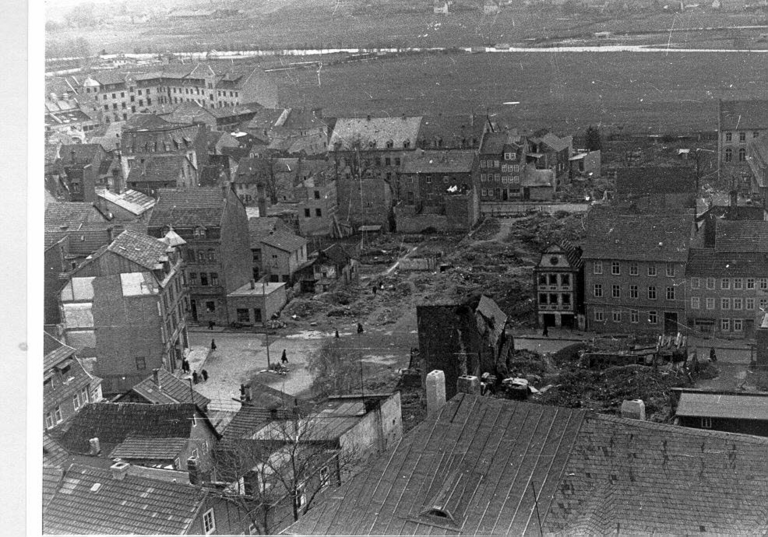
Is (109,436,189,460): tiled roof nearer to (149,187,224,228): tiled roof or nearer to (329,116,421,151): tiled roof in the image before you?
(149,187,224,228): tiled roof

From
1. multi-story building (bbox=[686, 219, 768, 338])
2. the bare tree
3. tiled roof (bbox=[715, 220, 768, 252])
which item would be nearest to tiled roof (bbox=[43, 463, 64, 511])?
the bare tree

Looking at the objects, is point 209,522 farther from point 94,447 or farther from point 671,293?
point 671,293

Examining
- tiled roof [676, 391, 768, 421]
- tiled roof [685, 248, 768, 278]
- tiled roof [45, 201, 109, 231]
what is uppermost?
tiled roof [45, 201, 109, 231]

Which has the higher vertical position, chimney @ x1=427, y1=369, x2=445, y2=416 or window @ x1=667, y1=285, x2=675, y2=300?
window @ x1=667, y1=285, x2=675, y2=300

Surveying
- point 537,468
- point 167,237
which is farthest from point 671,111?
point 537,468

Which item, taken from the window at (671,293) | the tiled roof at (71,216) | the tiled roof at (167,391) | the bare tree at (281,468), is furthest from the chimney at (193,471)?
the tiled roof at (71,216)

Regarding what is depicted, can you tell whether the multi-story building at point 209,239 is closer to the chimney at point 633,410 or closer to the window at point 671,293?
the window at point 671,293
